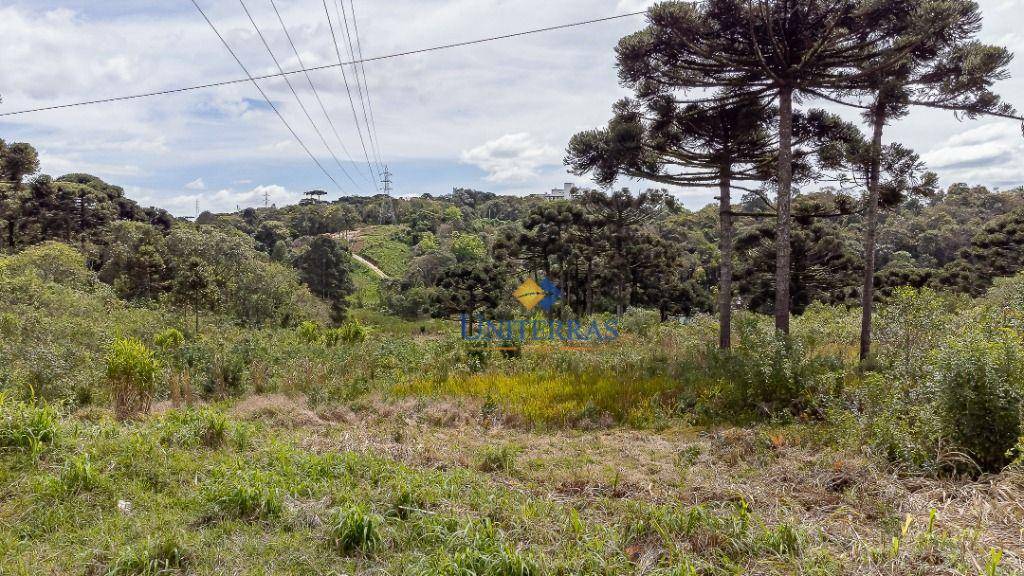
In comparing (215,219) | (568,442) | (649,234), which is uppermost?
(215,219)

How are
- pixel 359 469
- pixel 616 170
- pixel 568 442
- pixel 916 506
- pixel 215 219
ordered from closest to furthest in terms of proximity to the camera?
pixel 916 506
pixel 359 469
pixel 568 442
pixel 616 170
pixel 215 219

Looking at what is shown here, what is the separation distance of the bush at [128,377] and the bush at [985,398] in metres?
8.71

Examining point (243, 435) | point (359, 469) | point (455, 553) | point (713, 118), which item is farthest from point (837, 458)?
point (713, 118)

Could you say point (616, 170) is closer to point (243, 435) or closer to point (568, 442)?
point (568, 442)

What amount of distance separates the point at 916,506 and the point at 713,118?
835cm

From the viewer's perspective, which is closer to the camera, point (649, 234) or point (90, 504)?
point (90, 504)

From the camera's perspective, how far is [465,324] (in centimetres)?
1630

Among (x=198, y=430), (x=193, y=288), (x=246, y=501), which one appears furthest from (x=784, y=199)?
(x=193, y=288)

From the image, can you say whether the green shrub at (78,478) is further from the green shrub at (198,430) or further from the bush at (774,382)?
the bush at (774,382)

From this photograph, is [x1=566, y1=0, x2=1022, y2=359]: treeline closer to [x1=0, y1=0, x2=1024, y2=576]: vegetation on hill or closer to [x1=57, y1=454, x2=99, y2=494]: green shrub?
[x1=0, y1=0, x2=1024, y2=576]: vegetation on hill

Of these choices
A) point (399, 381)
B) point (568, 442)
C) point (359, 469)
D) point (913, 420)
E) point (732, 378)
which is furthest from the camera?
point (399, 381)

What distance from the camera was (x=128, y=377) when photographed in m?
6.67

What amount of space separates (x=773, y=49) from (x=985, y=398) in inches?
265

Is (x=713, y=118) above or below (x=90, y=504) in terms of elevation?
above
